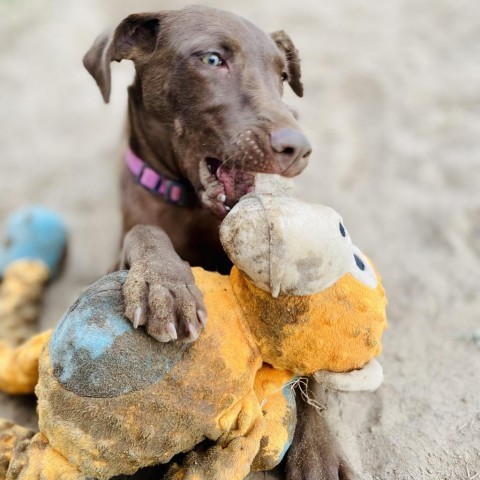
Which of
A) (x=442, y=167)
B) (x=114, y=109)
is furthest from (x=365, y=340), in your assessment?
(x=114, y=109)

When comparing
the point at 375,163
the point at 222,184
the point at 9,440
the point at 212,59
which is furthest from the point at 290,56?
the point at 9,440

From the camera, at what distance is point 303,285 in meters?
1.69

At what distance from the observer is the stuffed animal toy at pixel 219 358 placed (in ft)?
5.54

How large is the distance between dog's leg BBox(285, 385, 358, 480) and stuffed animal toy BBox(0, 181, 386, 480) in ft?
1.07

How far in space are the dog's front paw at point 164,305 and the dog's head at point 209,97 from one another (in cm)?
61

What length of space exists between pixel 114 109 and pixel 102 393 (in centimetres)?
426

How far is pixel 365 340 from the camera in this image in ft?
6.08

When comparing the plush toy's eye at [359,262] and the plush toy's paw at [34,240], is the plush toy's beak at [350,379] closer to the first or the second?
the plush toy's eye at [359,262]

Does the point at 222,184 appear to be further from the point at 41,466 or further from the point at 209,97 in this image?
the point at 41,466

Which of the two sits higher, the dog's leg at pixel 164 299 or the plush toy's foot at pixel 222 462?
the dog's leg at pixel 164 299

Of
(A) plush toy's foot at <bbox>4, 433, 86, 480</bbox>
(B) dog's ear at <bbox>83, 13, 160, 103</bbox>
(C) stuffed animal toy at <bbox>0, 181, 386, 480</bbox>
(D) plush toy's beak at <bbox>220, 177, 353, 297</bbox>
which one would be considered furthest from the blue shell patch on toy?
(B) dog's ear at <bbox>83, 13, 160, 103</bbox>

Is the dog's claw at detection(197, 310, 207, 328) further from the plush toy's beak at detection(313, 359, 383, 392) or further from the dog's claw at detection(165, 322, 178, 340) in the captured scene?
the plush toy's beak at detection(313, 359, 383, 392)

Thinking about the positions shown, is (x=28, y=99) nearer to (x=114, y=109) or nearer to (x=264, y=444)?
(x=114, y=109)

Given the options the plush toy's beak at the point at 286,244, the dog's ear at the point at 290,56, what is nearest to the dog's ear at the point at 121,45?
the dog's ear at the point at 290,56
